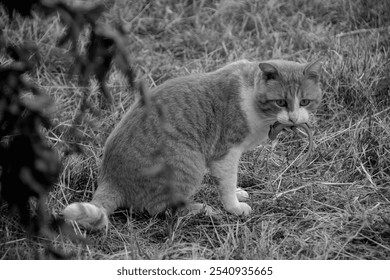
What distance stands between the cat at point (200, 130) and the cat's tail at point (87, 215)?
0.03 meters

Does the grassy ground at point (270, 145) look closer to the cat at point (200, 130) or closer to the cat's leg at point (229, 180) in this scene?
the cat's leg at point (229, 180)

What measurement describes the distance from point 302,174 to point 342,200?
1.44ft

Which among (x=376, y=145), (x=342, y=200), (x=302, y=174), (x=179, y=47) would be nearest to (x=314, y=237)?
(x=342, y=200)

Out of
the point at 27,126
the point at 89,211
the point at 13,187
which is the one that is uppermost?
the point at 27,126

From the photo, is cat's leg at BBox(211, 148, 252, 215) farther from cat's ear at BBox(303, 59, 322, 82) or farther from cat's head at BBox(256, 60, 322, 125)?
cat's ear at BBox(303, 59, 322, 82)

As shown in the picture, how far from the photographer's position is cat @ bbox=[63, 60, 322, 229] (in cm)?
322

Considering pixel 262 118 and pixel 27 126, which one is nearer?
pixel 27 126

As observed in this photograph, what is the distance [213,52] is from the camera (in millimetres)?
5121

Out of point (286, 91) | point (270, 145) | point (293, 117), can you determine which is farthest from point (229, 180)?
point (270, 145)

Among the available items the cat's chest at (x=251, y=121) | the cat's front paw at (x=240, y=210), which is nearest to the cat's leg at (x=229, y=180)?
the cat's front paw at (x=240, y=210)

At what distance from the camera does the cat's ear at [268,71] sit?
3332mm

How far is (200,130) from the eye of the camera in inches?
135

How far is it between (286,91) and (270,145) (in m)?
0.92

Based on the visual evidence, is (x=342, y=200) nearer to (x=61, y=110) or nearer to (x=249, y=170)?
(x=249, y=170)
